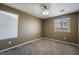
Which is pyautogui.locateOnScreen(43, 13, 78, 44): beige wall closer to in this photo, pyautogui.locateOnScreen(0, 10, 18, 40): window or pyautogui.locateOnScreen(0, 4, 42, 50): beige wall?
pyautogui.locateOnScreen(0, 4, 42, 50): beige wall

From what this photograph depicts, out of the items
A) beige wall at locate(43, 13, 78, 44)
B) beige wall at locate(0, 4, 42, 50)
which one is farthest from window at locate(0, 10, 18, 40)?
beige wall at locate(43, 13, 78, 44)

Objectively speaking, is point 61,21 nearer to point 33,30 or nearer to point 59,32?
point 59,32

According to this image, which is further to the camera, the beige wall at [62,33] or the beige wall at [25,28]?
the beige wall at [62,33]

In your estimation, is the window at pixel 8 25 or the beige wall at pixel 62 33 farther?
the beige wall at pixel 62 33

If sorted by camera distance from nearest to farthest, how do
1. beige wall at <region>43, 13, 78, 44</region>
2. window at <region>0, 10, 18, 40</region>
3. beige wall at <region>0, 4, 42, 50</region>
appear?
1. window at <region>0, 10, 18, 40</region>
2. beige wall at <region>0, 4, 42, 50</region>
3. beige wall at <region>43, 13, 78, 44</region>

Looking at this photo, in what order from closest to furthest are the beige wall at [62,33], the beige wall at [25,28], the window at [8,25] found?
1. the window at [8,25]
2. the beige wall at [25,28]
3. the beige wall at [62,33]

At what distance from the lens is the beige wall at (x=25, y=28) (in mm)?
2336

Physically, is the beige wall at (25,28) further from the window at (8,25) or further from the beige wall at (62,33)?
the beige wall at (62,33)

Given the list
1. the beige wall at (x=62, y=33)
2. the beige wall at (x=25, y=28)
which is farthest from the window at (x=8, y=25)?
the beige wall at (x=62, y=33)

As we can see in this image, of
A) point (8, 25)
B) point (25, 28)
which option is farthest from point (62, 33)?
point (8, 25)

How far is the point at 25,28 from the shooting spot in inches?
126

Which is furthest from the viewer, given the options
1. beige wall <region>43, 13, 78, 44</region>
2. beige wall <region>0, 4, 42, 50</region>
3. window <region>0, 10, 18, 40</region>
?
beige wall <region>43, 13, 78, 44</region>

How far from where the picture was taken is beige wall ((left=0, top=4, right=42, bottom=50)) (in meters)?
2.34

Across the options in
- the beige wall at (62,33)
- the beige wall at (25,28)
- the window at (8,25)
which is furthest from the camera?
the beige wall at (62,33)
